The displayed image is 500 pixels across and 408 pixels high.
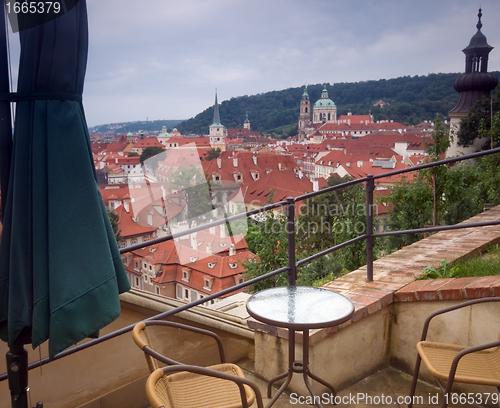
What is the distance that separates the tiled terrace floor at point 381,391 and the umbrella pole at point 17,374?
1.01 meters

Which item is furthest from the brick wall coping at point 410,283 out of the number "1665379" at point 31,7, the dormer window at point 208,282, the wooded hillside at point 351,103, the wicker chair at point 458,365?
the wooded hillside at point 351,103

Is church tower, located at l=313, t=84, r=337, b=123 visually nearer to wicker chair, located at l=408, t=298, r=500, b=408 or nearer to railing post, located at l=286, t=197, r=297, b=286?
railing post, located at l=286, t=197, r=297, b=286

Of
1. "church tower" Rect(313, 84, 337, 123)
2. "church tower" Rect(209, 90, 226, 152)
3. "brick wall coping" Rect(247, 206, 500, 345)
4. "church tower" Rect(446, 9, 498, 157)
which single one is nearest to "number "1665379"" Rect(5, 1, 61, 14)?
"brick wall coping" Rect(247, 206, 500, 345)

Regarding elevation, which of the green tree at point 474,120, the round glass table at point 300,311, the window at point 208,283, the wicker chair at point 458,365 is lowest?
the window at point 208,283

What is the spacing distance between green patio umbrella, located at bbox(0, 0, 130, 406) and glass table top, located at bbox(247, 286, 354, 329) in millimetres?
640

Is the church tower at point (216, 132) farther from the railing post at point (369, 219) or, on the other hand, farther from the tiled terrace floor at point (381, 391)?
the tiled terrace floor at point (381, 391)

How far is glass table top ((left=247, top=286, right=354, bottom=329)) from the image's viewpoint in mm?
1389

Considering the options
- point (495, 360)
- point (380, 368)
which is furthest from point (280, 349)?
point (495, 360)

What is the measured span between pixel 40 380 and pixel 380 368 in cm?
156

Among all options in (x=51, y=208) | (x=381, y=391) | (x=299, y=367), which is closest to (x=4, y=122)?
(x=51, y=208)

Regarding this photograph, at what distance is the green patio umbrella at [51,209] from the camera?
96cm

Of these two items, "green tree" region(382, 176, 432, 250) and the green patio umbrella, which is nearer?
the green patio umbrella

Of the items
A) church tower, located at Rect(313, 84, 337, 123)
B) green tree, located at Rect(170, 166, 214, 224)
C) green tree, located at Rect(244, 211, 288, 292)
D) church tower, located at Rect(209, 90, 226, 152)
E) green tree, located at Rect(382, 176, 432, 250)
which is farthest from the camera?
church tower, located at Rect(313, 84, 337, 123)

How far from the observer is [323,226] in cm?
1806
